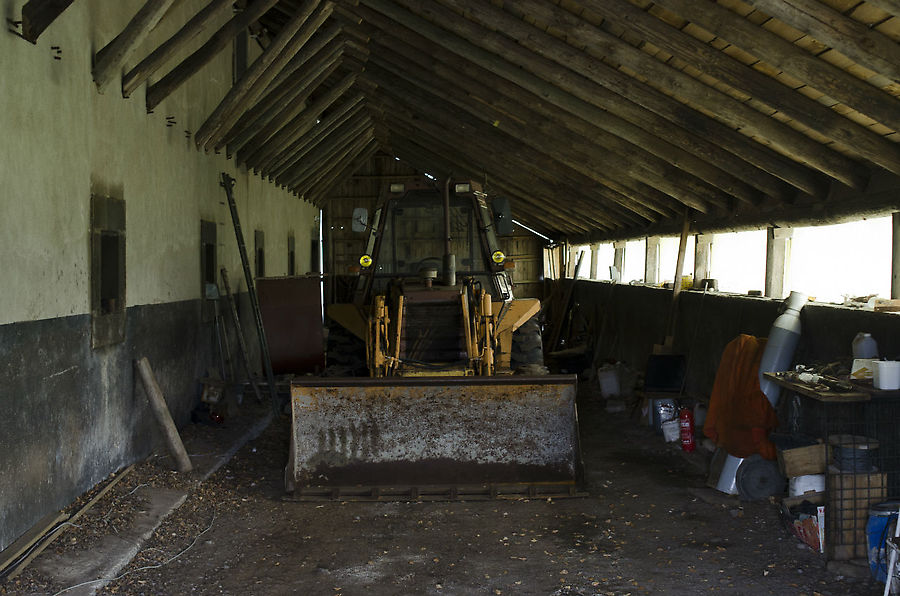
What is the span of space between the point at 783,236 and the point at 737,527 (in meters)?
2.95

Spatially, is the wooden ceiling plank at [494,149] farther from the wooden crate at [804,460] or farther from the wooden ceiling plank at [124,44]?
the wooden crate at [804,460]

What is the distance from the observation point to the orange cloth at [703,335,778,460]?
5.42m

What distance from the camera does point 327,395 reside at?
18.7 ft

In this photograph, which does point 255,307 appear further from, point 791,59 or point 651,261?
point 791,59

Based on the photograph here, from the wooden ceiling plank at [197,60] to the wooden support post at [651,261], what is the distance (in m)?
5.89

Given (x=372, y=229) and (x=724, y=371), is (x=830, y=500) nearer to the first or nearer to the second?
(x=724, y=371)

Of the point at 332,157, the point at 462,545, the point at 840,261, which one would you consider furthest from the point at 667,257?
the point at 332,157

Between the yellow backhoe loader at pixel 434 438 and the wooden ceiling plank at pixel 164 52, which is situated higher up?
the wooden ceiling plank at pixel 164 52

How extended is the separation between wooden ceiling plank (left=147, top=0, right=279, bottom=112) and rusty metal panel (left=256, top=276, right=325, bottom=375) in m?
2.57

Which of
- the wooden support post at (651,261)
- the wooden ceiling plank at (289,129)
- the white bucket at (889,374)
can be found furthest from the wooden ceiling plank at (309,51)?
the white bucket at (889,374)

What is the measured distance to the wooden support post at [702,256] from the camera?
29.2 feet

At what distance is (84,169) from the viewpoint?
559cm

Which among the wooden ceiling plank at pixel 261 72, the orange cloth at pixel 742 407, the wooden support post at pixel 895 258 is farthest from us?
the wooden ceiling plank at pixel 261 72

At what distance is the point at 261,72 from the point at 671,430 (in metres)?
5.60
